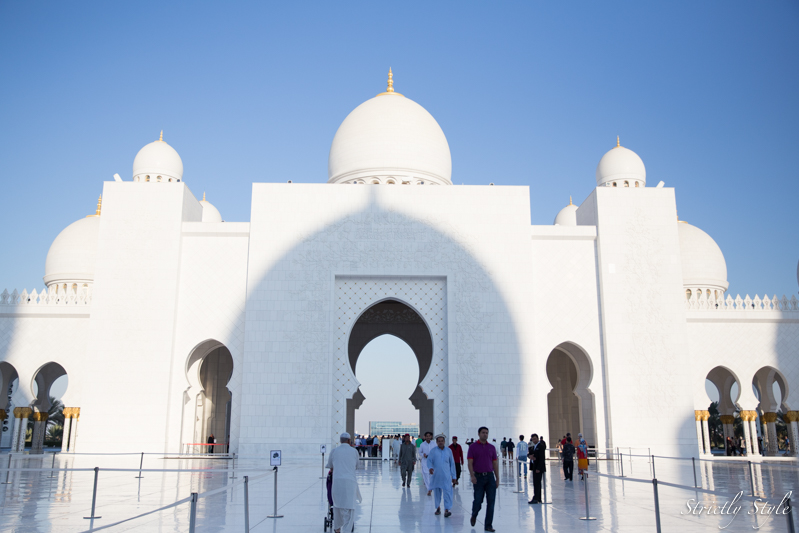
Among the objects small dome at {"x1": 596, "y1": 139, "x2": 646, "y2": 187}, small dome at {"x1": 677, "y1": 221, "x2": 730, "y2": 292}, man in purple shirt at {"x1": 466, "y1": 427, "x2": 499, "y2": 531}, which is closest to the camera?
man in purple shirt at {"x1": 466, "y1": 427, "x2": 499, "y2": 531}

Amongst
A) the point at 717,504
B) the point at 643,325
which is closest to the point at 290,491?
the point at 717,504

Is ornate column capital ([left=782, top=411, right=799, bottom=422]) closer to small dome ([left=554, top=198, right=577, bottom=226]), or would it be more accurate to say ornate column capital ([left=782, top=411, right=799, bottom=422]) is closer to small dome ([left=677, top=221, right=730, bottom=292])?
small dome ([left=677, top=221, right=730, bottom=292])

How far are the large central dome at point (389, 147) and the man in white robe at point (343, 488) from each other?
44.8ft

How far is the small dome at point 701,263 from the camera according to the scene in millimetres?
21000

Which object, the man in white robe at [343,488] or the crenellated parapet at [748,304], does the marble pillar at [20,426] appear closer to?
the man in white robe at [343,488]

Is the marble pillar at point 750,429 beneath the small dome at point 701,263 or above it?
beneath

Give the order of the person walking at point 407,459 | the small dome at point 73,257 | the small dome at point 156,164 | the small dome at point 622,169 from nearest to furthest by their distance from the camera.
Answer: the person walking at point 407,459
the small dome at point 156,164
the small dome at point 622,169
the small dome at point 73,257

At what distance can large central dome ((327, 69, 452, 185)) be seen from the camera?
18328mm

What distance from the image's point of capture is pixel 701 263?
830 inches

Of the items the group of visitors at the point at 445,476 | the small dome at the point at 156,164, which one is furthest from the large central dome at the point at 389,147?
the group of visitors at the point at 445,476

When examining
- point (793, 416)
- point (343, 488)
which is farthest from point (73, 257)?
point (793, 416)

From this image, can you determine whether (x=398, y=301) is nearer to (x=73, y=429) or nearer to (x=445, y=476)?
(x=73, y=429)

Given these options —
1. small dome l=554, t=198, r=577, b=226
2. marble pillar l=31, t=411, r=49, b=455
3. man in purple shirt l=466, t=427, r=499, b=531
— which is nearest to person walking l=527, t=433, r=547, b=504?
man in purple shirt l=466, t=427, r=499, b=531

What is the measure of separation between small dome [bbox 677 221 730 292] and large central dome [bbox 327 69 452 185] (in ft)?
26.8
